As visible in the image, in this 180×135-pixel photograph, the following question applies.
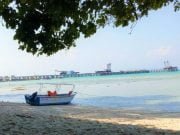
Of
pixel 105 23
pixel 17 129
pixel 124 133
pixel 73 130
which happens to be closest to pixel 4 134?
pixel 17 129

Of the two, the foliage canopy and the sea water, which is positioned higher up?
the foliage canopy

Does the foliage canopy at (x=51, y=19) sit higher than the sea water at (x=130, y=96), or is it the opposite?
the foliage canopy at (x=51, y=19)

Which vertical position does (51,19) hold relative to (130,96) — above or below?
above

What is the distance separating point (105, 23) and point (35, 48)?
1649mm

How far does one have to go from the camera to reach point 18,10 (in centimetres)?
853

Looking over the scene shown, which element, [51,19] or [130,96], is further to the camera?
[130,96]

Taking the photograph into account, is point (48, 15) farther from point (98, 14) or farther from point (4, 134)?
point (4, 134)

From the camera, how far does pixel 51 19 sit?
850 cm

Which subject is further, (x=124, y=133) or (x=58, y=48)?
(x=124, y=133)

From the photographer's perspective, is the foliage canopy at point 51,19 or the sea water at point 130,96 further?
the sea water at point 130,96

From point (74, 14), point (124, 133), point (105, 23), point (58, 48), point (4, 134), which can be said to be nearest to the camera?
point (74, 14)

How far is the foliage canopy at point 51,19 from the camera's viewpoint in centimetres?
816

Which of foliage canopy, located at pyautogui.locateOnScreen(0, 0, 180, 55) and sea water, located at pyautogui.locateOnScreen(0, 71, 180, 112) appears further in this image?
sea water, located at pyautogui.locateOnScreen(0, 71, 180, 112)

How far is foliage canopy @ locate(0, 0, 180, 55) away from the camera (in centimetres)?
816
